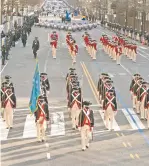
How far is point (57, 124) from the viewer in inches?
→ 796

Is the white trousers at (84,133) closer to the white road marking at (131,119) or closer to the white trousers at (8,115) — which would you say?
the white road marking at (131,119)

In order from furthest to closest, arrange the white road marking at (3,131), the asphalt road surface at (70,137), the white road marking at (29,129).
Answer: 1. the white road marking at (29,129)
2. the white road marking at (3,131)
3. the asphalt road surface at (70,137)

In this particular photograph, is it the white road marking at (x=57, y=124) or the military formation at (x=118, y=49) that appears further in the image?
the military formation at (x=118, y=49)

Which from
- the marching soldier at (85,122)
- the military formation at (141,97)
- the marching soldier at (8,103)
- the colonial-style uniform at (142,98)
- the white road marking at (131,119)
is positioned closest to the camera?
the marching soldier at (85,122)

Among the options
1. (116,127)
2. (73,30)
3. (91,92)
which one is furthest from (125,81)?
(73,30)

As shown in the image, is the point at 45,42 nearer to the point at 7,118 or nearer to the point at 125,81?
the point at 125,81

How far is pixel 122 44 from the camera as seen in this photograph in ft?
150

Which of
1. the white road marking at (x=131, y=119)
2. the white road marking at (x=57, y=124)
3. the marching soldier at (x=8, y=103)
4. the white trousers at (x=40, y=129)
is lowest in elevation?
the white road marking at (x=131, y=119)

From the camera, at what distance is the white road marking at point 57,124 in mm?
18984

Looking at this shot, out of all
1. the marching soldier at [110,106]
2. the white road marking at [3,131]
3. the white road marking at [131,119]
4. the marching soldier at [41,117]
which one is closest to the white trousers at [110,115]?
the marching soldier at [110,106]

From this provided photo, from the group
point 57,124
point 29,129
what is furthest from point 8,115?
point 57,124

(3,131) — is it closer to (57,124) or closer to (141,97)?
(57,124)

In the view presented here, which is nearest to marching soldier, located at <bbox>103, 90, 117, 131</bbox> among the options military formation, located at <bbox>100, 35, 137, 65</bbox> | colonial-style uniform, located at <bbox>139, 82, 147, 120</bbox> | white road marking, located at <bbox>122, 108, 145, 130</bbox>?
white road marking, located at <bbox>122, 108, 145, 130</bbox>

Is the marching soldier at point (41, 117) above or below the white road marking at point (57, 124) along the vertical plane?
above
